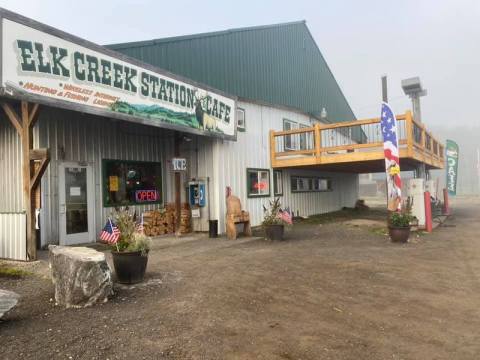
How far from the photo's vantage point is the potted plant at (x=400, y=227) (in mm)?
10055

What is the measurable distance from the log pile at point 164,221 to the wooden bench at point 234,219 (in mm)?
1760

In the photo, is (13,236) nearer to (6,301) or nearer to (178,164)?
(6,301)

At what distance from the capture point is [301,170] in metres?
18.1

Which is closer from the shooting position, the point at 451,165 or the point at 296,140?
the point at 296,140

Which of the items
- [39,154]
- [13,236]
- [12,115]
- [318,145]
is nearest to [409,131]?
[318,145]

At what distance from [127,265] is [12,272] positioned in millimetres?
2574

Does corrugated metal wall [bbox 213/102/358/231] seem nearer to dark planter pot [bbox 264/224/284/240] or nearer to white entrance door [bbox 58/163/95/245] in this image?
dark planter pot [bbox 264/224/284/240]

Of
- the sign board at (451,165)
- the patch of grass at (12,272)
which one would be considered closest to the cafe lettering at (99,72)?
the patch of grass at (12,272)

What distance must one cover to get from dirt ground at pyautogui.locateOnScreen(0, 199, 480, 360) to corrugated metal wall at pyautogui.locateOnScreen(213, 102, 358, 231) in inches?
201

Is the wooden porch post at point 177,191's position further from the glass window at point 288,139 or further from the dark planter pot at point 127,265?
the dark planter pot at point 127,265

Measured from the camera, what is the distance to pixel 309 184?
62.7 feet

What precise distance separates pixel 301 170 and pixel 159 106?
390 inches

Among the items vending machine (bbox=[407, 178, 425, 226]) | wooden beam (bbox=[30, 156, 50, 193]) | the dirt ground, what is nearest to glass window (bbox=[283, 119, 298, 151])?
vending machine (bbox=[407, 178, 425, 226])

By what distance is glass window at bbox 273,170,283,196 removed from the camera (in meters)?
15.9
